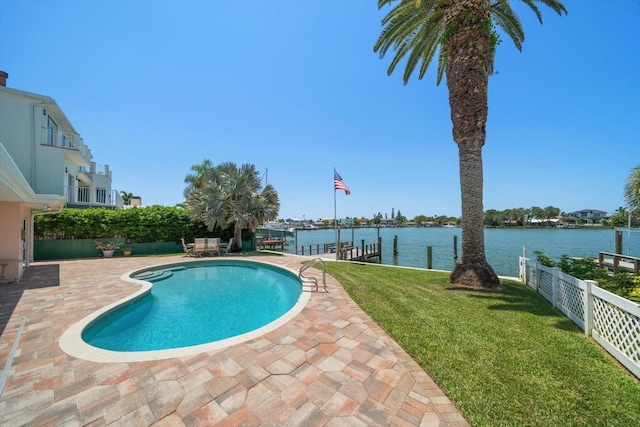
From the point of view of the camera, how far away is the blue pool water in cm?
491

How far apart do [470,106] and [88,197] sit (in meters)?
25.8

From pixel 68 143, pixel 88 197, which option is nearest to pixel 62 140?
pixel 68 143

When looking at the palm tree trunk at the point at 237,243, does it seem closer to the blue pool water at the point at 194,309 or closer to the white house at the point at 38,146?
the blue pool water at the point at 194,309

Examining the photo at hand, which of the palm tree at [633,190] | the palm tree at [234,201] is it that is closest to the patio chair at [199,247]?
the palm tree at [234,201]

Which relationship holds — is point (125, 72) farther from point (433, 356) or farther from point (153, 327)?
point (433, 356)

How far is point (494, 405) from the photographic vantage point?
7.93 ft

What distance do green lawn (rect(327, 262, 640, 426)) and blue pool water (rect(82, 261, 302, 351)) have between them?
2890mm

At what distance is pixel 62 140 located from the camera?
51.0 ft

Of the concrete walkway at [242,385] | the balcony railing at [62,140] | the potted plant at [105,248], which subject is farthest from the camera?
the balcony railing at [62,140]

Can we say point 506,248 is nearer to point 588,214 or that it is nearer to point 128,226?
point 128,226

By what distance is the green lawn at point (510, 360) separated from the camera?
235 cm

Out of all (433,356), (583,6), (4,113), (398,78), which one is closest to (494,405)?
(433,356)

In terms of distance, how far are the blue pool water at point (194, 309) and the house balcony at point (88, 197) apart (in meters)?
12.4

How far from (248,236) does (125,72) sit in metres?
11.2
